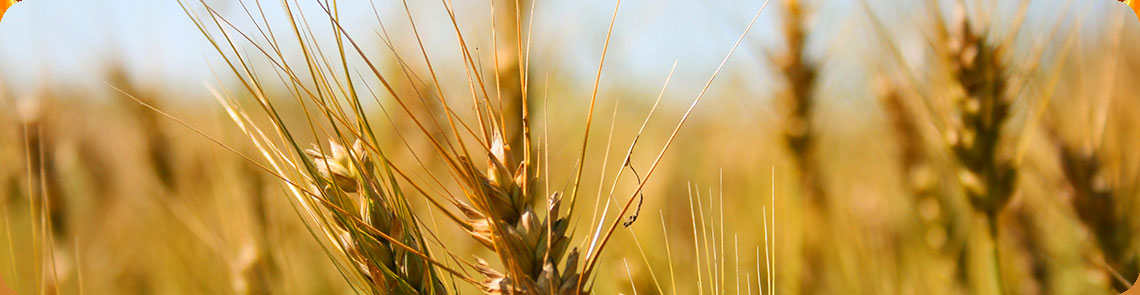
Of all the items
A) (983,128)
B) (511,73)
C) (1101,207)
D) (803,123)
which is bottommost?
(1101,207)

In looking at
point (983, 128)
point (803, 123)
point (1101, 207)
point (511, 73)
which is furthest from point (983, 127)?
point (511, 73)

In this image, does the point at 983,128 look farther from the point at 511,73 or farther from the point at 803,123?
the point at 511,73

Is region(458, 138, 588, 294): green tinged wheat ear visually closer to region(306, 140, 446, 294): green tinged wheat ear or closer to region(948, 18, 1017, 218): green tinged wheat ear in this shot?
region(306, 140, 446, 294): green tinged wheat ear

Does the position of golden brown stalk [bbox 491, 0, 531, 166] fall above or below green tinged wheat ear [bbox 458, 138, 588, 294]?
above

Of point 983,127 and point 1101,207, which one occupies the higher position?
point 983,127

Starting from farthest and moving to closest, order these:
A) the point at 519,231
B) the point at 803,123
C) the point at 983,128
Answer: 1. the point at 803,123
2. the point at 983,128
3. the point at 519,231

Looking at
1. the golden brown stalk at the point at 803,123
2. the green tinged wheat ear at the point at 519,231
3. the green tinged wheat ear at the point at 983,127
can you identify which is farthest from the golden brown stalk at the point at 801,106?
the green tinged wheat ear at the point at 519,231

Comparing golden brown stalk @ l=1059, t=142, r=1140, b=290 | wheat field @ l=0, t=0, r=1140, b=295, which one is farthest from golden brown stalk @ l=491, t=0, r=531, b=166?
golden brown stalk @ l=1059, t=142, r=1140, b=290

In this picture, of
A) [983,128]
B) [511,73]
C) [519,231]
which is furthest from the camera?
[511,73]

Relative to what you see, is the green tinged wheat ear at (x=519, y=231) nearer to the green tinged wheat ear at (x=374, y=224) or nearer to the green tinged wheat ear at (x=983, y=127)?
the green tinged wheat ear at (x=374, y=224)

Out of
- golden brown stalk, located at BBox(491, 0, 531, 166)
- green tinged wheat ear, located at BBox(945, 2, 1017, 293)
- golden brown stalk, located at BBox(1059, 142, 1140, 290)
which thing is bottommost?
golden brown stalk, located at BBox(1059, 142, 1140, 290)

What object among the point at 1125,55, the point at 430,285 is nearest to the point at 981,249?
the point at 1125,55

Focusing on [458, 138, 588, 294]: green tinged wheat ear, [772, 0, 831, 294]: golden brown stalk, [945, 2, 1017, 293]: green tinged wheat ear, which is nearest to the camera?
[458, 138, 588, 294]: green tinged wheat ear
